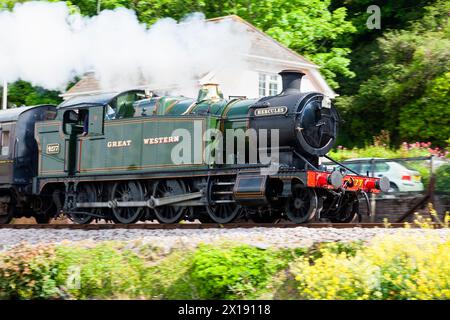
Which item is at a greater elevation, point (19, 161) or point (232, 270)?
point (19, 161)

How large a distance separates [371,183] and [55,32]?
10.2 m

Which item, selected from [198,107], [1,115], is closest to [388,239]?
[198,107]

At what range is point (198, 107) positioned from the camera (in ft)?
54.3

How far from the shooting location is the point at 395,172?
20.0 meters

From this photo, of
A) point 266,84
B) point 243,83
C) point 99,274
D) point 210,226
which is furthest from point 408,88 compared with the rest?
point 99,274

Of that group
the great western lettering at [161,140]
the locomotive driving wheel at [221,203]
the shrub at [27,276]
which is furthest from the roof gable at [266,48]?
the shrub at [27,276]

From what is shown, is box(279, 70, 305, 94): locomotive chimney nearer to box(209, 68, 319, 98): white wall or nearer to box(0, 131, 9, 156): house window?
box(0, 131, 9, 156): house window

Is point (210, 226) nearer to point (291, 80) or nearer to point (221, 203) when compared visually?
point (221, 203)

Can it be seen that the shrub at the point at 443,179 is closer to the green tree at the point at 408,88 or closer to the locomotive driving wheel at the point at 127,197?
the locomotive driving wheel at the point at 127,197

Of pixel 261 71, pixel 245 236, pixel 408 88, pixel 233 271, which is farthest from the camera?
pixel 408 88

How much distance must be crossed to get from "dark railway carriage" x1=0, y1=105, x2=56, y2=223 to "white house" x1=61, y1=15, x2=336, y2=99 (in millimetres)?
9153

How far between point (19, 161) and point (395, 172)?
9.89 meters
